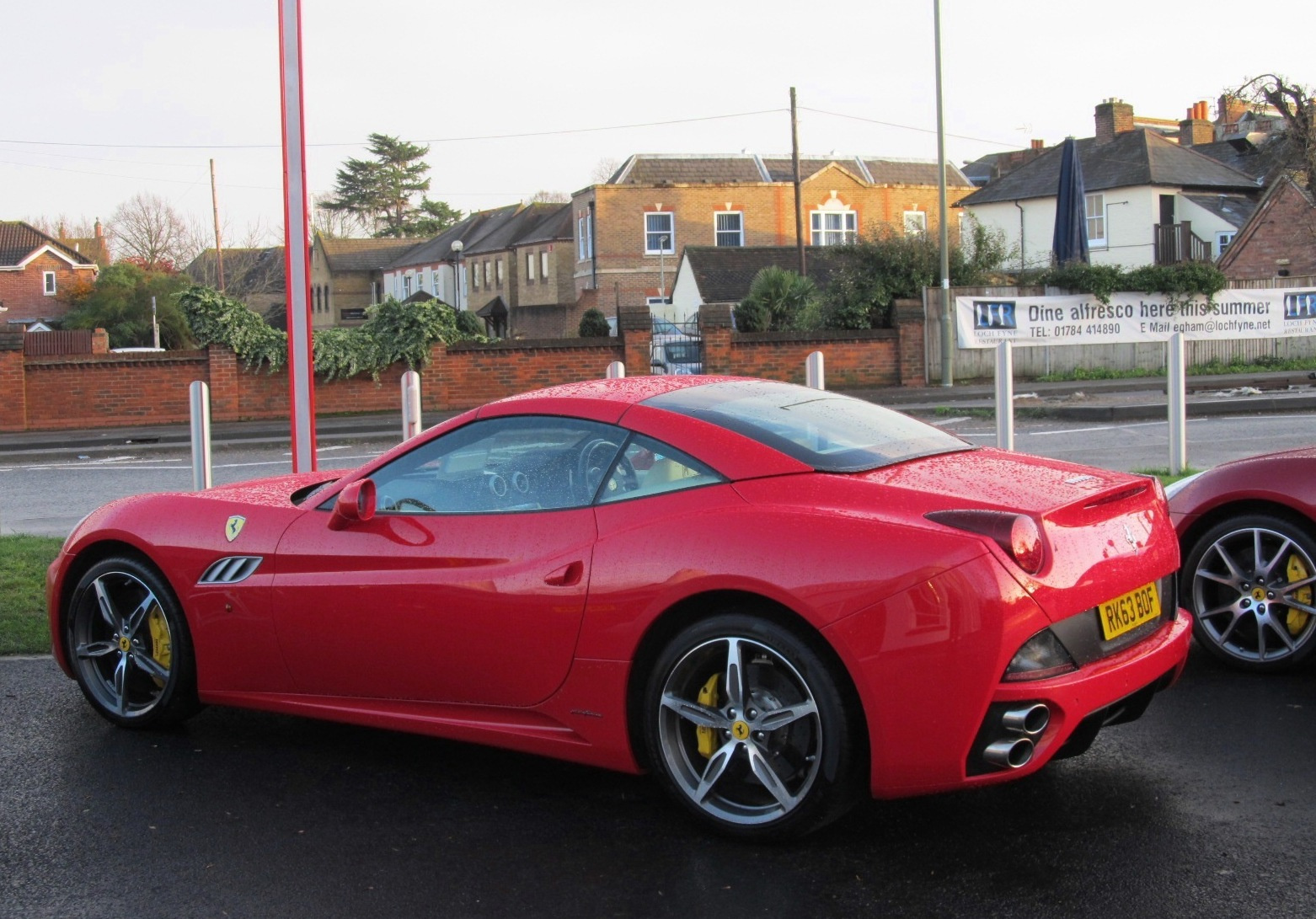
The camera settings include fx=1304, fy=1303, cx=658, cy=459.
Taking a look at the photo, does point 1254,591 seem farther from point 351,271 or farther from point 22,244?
point 351,271

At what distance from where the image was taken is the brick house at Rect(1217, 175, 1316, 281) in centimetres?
3812

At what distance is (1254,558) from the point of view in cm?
548

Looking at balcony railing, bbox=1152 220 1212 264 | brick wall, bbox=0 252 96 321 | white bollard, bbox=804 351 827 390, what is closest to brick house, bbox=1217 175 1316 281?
balcony railing, bbox=1152 220 1212 264

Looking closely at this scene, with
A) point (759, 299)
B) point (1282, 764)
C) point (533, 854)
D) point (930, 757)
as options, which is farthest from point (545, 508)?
point (759, 299)

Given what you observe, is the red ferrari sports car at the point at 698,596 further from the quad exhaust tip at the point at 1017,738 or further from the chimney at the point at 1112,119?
the chimney at the point at 1112,119

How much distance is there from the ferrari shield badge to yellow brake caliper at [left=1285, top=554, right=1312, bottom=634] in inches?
165

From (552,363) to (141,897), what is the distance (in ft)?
73.8

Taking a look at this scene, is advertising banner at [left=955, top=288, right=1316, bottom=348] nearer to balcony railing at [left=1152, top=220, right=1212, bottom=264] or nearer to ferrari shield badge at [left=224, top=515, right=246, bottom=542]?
balcony railing at [left=1152, top=220, right=1212, bottom=264]

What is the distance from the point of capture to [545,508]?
14.1 ft

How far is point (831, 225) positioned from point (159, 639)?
53.1m

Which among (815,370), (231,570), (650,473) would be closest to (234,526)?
(231,570)

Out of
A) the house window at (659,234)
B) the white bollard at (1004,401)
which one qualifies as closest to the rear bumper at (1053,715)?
the white bollard at (1004,401)

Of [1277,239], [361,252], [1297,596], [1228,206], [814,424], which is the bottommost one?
[1297,596]

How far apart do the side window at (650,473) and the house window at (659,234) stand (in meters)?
52.6
